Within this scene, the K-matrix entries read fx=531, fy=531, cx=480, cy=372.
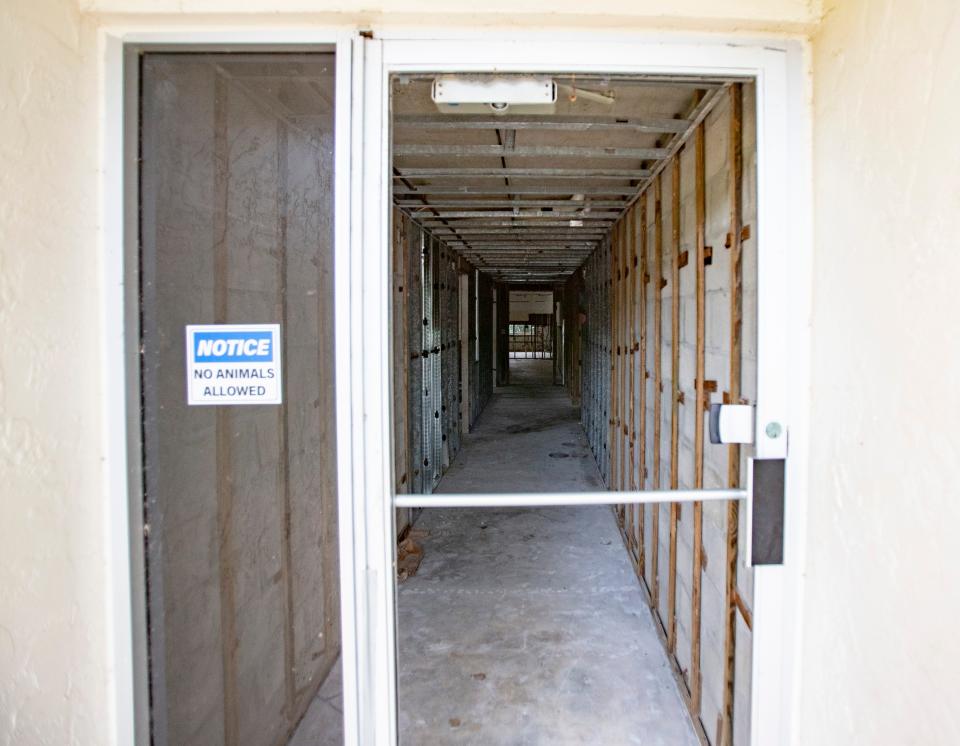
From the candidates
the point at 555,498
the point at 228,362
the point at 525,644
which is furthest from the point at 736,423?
the point at 525,644

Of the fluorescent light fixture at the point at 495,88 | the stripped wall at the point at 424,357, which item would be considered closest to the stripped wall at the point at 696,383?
the fluorescent light fixture at the point at 495,88

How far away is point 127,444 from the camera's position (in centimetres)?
125

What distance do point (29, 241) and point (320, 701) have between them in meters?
1.38

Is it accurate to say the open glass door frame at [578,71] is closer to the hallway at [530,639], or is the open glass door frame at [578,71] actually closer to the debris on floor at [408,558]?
the hallway at [530,639]

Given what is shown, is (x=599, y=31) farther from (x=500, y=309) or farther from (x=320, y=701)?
(x=500, y=309)

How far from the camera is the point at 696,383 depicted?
228 centimetres

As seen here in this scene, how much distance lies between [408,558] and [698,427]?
7.75 feet

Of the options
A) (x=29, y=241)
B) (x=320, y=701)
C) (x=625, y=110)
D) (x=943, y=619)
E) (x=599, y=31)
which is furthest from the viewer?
(x=625, y=110)

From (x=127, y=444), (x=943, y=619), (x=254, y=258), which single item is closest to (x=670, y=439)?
(x=943, y=619)

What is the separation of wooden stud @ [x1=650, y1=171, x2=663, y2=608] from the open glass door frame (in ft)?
5.99

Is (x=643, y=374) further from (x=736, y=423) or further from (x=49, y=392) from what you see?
(x=49, y=392)

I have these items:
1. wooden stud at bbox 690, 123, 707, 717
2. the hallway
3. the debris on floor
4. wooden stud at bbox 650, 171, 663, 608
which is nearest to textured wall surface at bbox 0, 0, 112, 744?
the hallway

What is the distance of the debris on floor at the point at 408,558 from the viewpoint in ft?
11.9

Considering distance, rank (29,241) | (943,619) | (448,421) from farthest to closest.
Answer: (448,421)
(29,241)
(943,619)
